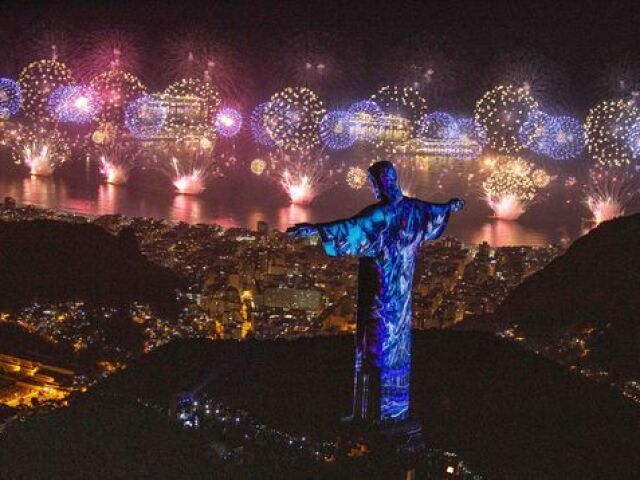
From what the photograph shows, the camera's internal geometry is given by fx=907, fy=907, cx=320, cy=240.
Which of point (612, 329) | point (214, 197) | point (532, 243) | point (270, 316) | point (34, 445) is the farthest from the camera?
point (214, 197)

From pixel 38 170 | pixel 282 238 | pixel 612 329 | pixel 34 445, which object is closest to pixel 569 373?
pixel 612 329

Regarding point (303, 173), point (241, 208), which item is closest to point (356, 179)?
point (303, 173)

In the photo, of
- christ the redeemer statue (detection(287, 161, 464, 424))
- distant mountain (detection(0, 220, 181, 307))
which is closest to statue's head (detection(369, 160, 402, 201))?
christ the redeemer statue (detection(287, 161, 464, 424))

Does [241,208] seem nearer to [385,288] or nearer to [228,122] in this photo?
[228,122]

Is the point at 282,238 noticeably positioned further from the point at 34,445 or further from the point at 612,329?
the point at 34,445

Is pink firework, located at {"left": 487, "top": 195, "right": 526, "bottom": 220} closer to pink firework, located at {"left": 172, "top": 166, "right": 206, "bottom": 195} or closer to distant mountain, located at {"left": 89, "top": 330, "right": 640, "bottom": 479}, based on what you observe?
pink firework, located at {"left": 172, "top": 166, "right": 206, "bottom": 195}

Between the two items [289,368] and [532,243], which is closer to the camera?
[289,368]
